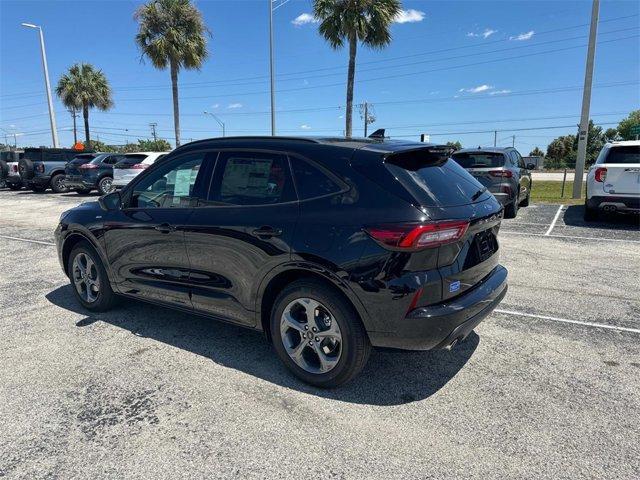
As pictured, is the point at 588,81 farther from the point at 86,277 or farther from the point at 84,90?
the point at 84,90

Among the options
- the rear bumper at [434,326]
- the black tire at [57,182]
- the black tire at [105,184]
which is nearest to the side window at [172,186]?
the rear bumper at [434,326]

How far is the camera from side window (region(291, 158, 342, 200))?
3.10m

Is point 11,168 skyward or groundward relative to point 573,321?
skyward

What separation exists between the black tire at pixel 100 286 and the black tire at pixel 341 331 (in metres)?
2.30

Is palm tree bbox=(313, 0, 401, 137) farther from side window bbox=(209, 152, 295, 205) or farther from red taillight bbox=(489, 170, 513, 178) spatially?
side window bbox=(209, 152, 295, 205)

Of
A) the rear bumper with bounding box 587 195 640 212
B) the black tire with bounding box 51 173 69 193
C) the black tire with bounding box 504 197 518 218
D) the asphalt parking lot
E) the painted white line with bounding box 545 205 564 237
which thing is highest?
the black tire with bounding box 51 173 69 193

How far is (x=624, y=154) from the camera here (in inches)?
369

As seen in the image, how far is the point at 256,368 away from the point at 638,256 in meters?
6.27

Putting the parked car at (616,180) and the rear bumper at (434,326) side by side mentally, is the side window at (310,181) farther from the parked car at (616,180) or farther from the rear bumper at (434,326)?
the parked car at (616,180)

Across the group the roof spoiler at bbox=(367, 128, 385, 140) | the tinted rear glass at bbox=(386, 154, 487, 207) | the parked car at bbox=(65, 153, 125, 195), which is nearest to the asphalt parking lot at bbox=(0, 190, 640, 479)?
the tinted rear glass at bbox=(386, 154, 487, 207)

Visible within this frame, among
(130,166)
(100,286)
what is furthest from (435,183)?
(130,166)

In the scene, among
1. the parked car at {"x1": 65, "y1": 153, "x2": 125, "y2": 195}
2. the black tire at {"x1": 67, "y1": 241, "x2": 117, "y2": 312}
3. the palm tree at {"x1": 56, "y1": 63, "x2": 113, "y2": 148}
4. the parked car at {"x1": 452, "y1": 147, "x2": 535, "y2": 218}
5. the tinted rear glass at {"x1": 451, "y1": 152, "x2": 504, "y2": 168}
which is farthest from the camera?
the palm tree at {"x1": 56, "y1": 63, "x2": 113, "y2": 148}

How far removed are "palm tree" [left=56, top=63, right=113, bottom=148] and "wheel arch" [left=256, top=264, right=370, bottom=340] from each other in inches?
1459

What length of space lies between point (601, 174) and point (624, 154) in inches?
26.9
